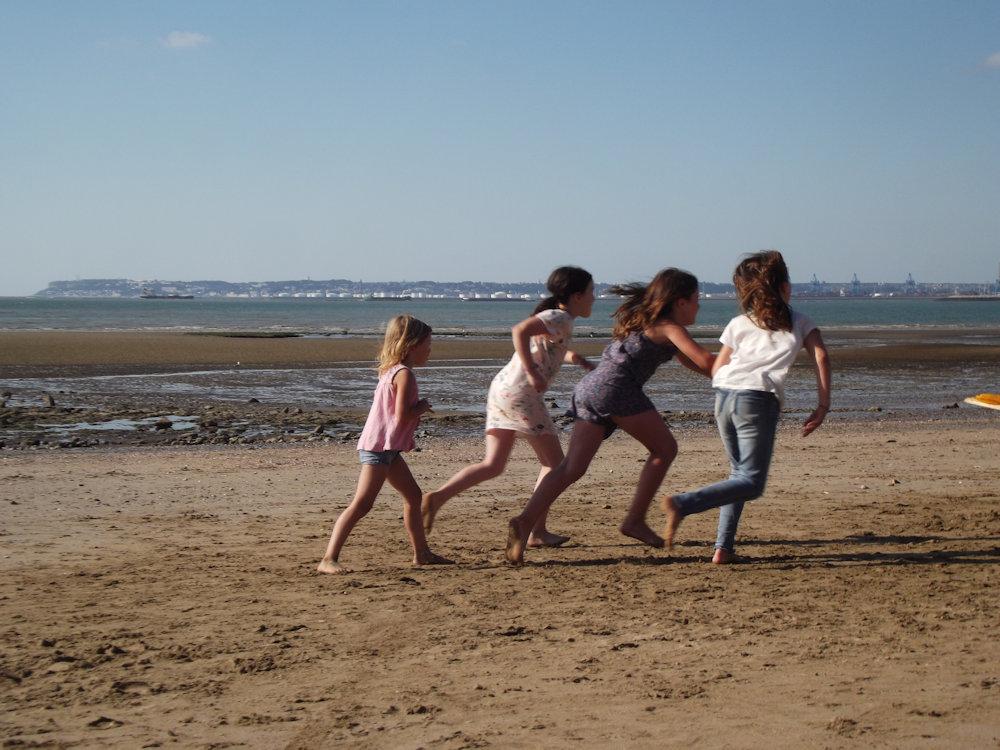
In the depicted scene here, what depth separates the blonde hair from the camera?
655cm

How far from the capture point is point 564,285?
687 cm

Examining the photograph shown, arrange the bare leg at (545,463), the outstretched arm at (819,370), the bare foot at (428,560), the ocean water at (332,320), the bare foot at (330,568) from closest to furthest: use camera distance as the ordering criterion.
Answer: the outstretched arm at (819,370) → the bare foot at (330,568) → the bare foot at (428,560) → the bare leg at (545,463) → the ocean water at (332,320)

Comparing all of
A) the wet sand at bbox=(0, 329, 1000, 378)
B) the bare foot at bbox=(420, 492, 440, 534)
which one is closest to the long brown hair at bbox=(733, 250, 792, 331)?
the bare foot at bbox=(420, 492, 440, 534)

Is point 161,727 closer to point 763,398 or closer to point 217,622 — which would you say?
point 217,622

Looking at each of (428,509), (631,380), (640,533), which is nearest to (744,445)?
(631,380)

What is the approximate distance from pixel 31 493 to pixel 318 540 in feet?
9.93

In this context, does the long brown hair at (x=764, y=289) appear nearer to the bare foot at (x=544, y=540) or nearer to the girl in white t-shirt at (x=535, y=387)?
the girl in white t-shirt at (x=535, y=387)

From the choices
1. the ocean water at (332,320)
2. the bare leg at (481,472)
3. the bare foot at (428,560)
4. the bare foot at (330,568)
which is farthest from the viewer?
the ocean water at (332,320)

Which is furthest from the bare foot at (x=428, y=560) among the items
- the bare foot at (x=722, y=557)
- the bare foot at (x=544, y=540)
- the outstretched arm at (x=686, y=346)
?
the outstretched arm at (x=686, y=346)

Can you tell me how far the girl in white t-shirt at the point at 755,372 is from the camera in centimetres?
624

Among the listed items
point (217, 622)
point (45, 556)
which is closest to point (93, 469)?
point (45, 556)

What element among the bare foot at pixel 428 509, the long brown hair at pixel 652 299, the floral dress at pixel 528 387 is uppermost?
the long brown hair at pixel 652 299

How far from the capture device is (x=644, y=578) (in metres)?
6.31

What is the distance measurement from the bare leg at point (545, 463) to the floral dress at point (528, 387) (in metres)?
0.07
